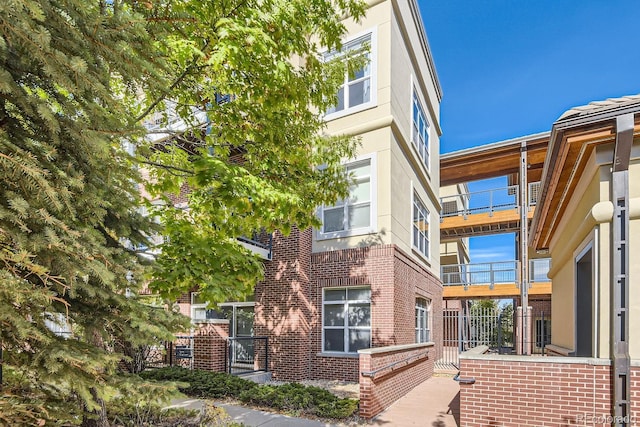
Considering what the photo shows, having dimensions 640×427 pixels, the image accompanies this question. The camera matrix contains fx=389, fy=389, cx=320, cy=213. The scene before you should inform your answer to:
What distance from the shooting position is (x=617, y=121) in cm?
529

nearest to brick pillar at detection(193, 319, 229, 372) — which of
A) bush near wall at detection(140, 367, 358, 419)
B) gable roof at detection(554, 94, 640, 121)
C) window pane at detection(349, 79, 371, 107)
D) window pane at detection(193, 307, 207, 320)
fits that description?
bush near wall at detection(140, 367, 358, 419)

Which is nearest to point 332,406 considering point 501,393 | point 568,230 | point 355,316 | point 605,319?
point 501,393

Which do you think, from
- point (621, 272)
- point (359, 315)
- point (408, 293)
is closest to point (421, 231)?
point (408, 293)

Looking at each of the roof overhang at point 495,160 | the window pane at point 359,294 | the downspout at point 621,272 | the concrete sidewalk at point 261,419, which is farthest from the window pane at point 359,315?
the roof overhang at point 495,160

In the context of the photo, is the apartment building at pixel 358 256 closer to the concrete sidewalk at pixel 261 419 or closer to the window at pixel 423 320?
A: the window at pixel 423 320

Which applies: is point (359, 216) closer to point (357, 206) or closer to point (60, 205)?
point (357, 206)

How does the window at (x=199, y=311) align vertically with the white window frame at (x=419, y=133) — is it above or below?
below

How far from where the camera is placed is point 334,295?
12.1 metres

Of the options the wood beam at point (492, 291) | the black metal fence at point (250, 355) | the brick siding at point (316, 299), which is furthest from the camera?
the wood beam at point (492, 291)

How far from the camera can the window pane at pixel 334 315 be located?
11.9 meters

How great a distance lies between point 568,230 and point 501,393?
452 cm

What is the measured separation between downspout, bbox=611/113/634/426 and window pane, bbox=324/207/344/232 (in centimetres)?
747

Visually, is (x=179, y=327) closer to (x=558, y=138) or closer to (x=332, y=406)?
(x=332, y=406)

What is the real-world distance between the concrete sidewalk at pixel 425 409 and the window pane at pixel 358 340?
173cm
